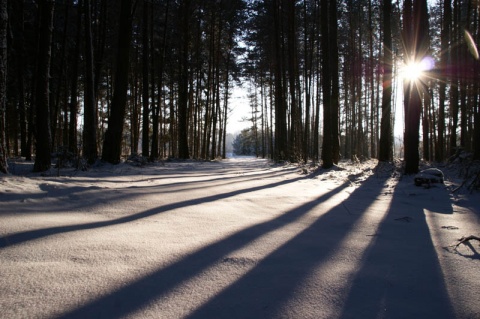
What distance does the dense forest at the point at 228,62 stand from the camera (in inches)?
229

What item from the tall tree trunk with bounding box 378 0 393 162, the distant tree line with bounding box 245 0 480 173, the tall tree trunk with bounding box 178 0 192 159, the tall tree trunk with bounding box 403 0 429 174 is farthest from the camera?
the tall tree trunk with bounding box 178 0 192 159

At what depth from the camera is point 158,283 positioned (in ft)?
3.61

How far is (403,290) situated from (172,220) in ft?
5.14

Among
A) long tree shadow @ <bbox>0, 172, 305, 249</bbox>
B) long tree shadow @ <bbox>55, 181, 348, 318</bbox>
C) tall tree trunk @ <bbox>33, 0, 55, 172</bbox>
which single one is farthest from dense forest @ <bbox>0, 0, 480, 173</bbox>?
long tree shadow @ <bbox>55, 181, 348, 318</bbox>

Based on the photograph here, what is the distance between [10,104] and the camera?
50.9 feet

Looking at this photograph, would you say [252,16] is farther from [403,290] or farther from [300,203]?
[403,290]

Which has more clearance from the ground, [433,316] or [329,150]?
[329,150]

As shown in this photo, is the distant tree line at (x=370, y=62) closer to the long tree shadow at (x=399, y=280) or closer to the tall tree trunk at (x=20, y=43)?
the long tree shadow at (x=399, y=280)

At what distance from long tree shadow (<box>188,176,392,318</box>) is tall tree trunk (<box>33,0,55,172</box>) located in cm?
539

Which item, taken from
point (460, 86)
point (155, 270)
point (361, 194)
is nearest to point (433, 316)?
point (155, 270)

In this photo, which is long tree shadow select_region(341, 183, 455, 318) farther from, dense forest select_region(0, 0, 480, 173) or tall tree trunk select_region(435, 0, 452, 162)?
tall tree trunk select_region(435, 0, 452, 162)

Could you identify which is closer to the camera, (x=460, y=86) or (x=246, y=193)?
(x=246, y=193)

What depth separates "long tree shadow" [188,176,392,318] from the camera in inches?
37.2

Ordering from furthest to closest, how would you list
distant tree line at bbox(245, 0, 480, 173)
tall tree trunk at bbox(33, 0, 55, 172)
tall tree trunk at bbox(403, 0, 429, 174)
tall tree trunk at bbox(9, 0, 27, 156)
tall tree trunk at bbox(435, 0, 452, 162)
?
tall tree trunk at bbox(435, 0, 452, 162)
tall tree trunk at bbox(9, 0, 27, 156)
distant tree line at bbox(245, 0, 480, 173)
tall tree trunk at bbox(403, 0, 429, 174)
tall tree trunk at bbox(33, 0, 55, 172)
